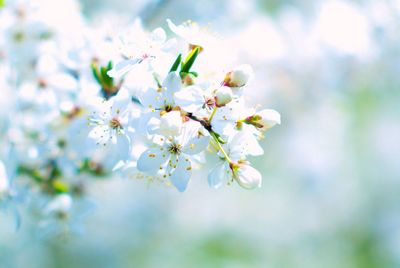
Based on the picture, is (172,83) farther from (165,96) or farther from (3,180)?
(3,180)

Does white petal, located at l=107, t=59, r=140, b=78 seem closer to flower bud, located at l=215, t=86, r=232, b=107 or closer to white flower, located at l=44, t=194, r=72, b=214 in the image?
flower bud, located at l=215, t=86, r=232, b=107

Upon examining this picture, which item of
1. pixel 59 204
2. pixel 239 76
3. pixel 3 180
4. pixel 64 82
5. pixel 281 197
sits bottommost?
pixel 3 180

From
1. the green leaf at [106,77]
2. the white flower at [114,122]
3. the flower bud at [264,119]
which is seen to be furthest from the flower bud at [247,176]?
the green leaf at [106,77]

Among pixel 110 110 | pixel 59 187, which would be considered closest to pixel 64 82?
pixel 59 187

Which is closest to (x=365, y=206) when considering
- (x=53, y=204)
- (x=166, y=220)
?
(x=166, y=220)

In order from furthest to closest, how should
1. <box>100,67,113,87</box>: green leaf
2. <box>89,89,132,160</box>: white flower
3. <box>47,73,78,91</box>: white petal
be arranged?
<box>47,73,78,91</box>: white petal < <box>100,67,113,87</box>: green leaf < <box>89,89,132,160</box>: white flower

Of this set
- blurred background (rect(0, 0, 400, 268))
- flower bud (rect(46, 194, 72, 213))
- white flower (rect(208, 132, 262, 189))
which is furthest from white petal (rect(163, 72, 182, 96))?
blurred background (rect(0, 0, 400, 268))

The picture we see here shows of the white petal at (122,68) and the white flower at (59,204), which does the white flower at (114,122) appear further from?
the white flower at (59,204)
